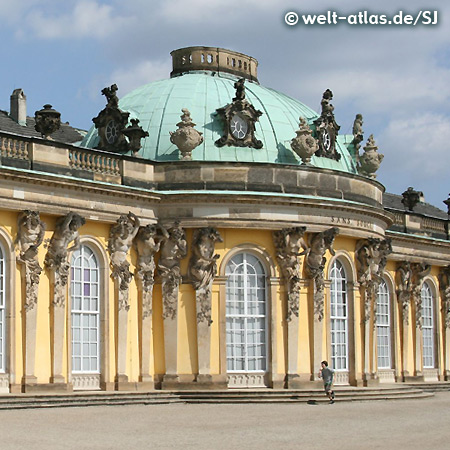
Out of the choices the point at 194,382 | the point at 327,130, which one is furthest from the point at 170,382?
the point at 327,130

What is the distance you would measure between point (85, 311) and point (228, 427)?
8752 millimetres

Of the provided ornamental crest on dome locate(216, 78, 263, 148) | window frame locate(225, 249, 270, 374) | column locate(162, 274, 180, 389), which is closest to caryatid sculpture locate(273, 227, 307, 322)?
window frame locate(225, 249, 270, 374)

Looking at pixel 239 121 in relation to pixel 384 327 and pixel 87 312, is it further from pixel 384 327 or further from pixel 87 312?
pixel 384 327

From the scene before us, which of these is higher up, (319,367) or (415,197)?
(415,197)

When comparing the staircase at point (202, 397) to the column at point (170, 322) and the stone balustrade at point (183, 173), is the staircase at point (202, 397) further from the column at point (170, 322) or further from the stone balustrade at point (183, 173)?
the stone balustrade at point (183, 173)

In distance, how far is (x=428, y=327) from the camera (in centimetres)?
4478

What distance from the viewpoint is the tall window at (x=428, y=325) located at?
44.5 meters

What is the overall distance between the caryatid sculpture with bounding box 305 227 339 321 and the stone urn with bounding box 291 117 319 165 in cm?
239

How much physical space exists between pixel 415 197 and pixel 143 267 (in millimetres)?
17479

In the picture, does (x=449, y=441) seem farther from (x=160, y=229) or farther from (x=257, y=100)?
(x=257, y=100)

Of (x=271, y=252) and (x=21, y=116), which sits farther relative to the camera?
(x=21, y=116)

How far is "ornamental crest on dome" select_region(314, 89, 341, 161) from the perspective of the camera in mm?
36438

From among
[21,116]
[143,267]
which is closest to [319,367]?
[143,267]

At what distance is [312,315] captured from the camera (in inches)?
1347
